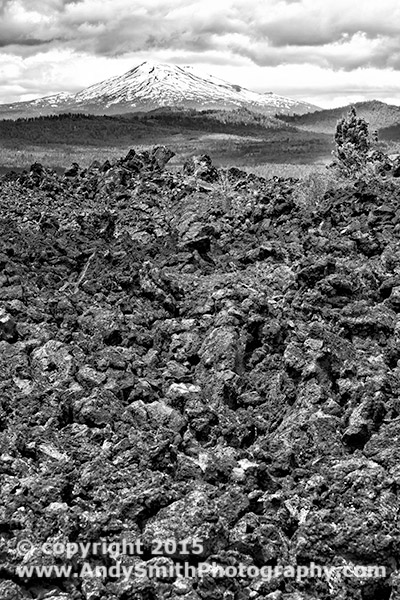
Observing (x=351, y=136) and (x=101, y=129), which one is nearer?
(x=351, y=136)

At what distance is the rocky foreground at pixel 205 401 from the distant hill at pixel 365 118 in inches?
2545

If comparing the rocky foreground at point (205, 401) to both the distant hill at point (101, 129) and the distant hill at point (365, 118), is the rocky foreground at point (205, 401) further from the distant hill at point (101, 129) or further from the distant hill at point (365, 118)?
the distant hill at point (365, 118)

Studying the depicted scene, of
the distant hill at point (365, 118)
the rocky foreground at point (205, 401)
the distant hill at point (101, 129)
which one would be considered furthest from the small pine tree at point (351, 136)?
the distant hill at point (365, 118)

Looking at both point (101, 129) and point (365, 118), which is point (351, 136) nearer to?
point (101, 129)

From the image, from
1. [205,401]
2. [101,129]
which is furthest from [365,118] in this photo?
[205,401]

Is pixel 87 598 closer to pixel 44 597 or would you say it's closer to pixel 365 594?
pixel 44 597

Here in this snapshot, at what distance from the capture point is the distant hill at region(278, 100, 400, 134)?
9338cm

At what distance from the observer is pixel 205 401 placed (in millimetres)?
7480

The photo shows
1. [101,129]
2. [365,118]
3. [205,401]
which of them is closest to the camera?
[205,401]

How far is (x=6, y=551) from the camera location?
505cm

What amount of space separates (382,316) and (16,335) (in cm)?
424

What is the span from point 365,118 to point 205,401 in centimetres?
8877

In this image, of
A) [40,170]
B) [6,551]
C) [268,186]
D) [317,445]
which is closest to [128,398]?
[317,445]

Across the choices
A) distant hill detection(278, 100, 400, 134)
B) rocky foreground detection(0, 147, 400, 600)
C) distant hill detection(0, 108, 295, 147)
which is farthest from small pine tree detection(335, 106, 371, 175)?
distant hill detection(278, 100, 400, 134)
